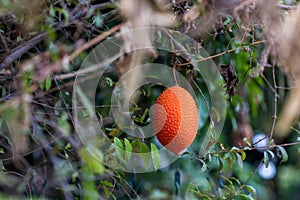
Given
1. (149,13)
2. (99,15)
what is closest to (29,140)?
(99,15)

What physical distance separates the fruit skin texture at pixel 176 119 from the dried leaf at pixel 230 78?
5.2 inches

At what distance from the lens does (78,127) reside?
43.4 inches

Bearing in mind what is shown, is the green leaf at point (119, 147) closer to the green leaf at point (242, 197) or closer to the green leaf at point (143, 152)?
the green leaf at point (143, 152)

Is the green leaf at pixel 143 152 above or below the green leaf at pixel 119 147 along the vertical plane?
below

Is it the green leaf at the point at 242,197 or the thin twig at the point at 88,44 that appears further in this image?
the green leaf at the point at 242,197

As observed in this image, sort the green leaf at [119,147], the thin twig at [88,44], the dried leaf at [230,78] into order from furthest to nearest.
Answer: the dried leaf at [230,78], the green leaf at [119,147], the thin twig at [88,44]

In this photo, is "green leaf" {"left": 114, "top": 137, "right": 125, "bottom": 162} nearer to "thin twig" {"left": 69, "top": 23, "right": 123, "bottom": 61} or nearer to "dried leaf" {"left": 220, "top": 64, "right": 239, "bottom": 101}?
"thin twig" {"left": 69, "top": 23, "right": 123, "bottom": 61}

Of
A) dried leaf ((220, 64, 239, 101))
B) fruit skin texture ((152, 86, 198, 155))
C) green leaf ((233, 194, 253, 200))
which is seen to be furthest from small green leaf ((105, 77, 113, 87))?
green leaf ((233, 194, 253, 200))

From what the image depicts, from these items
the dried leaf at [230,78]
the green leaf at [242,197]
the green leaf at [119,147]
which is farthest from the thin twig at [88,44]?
the green leaf at [242,197]

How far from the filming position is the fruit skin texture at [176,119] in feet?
3.74

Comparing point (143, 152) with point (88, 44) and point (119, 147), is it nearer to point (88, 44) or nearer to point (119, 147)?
point (119, 147)

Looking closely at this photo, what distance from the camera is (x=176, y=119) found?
1.14 meters

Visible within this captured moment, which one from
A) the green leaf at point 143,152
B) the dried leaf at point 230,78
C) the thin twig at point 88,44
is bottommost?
the green leaf at point 143,152

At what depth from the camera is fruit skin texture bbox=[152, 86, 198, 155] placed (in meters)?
1.14
